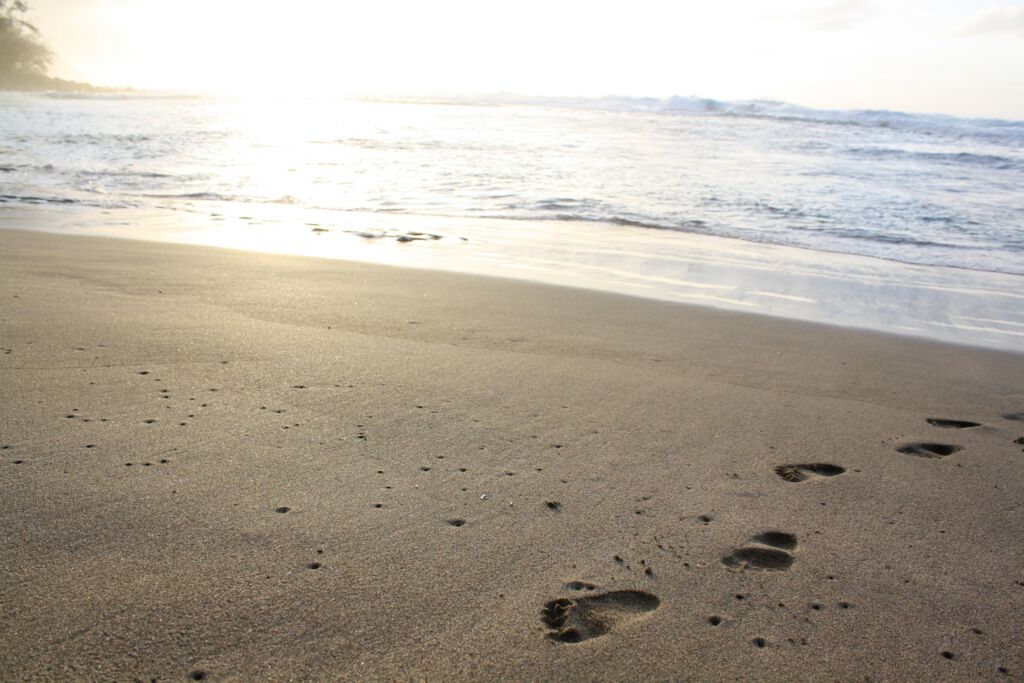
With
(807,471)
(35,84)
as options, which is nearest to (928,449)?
(807,471)

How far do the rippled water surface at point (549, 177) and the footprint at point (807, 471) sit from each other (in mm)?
5711

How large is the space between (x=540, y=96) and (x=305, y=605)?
64.7 meters

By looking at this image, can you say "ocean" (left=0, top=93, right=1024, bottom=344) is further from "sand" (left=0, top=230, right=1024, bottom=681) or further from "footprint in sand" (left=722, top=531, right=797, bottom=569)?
"footprint in sand" (left=722, top=531, right=797, bottom=569)

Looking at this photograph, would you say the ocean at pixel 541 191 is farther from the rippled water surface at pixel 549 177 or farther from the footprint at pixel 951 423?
the footprint at pixel 951 423

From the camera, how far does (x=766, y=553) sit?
2.14 metres

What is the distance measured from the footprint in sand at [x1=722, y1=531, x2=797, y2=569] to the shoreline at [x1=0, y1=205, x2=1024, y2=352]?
3055 mm

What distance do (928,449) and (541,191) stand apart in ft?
27.7

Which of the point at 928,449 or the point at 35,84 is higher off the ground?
the point at 35,84

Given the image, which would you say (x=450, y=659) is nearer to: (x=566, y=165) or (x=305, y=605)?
(x=305, y=605)

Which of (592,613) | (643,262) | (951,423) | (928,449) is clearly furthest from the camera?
(643,262)

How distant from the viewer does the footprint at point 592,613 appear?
1770mm

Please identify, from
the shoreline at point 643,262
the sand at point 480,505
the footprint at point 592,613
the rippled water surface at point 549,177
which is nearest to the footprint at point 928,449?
the sand at point 480,505

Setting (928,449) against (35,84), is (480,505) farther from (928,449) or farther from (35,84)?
(35,84)


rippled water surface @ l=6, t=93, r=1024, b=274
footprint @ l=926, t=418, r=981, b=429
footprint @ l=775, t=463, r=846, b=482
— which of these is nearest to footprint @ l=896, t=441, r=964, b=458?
footprint @ l=926, t=418, r=981, b=429
